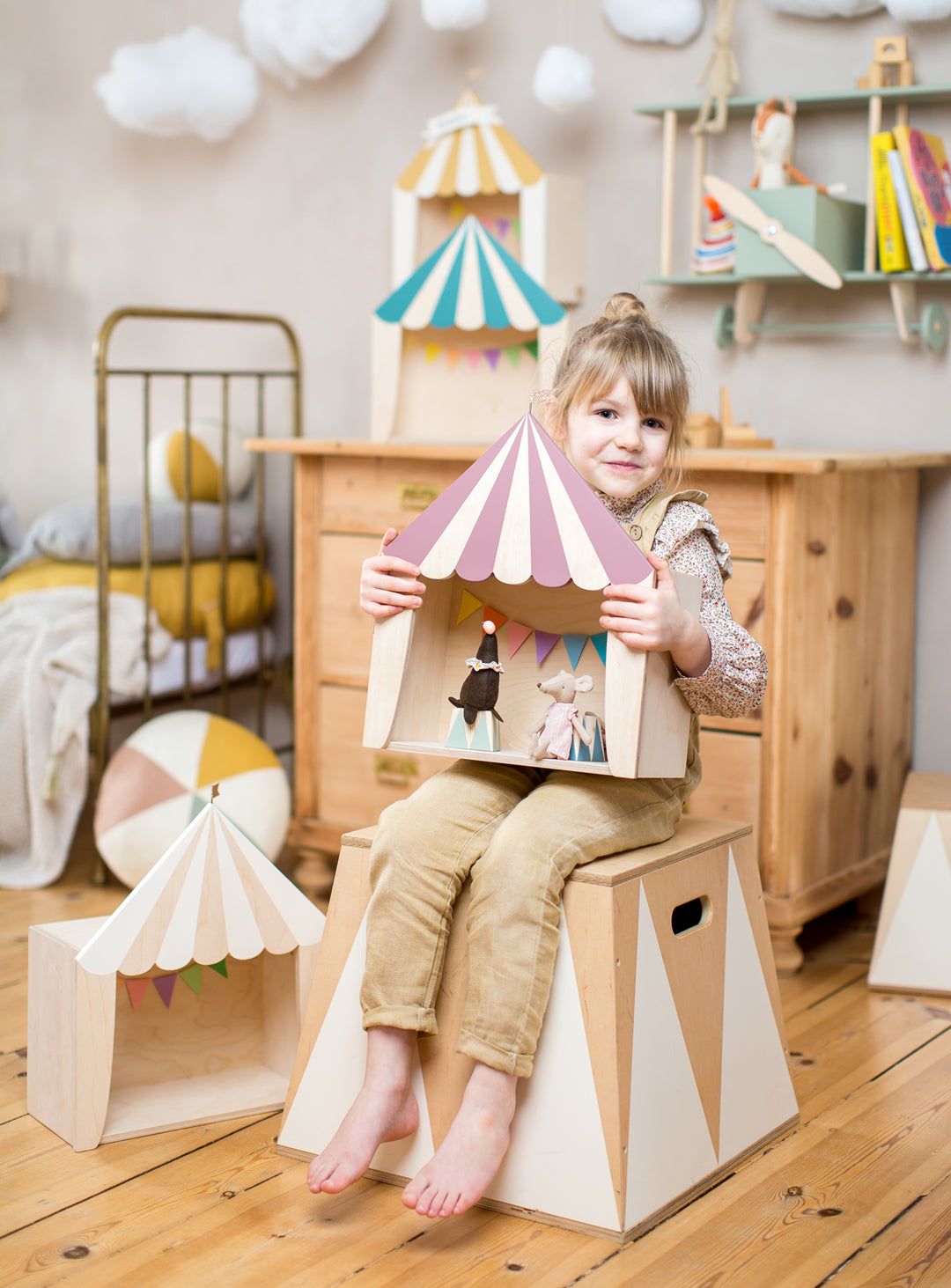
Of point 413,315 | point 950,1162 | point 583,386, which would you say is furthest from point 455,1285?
point 413,315

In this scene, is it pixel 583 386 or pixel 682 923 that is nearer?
pixel 583 386

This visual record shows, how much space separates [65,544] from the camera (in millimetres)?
2545

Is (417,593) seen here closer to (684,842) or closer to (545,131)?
(684,842)

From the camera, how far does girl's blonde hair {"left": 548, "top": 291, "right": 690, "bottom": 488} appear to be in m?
1.43

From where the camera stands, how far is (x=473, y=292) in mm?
2207

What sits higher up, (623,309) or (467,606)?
(623,309)

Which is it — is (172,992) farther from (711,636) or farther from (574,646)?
(711,636)

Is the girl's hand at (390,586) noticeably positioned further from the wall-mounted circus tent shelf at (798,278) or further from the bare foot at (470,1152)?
the wall-mounted circus tent shelf at (798,278)

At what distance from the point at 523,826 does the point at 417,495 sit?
0.97 metres

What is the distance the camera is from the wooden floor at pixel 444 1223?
1228 millimetres

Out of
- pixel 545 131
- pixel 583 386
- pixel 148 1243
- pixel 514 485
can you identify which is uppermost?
pixel 545 131

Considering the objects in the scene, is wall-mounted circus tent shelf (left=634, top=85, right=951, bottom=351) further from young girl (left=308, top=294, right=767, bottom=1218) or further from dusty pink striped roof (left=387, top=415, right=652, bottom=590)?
dusty pink striped roof (left=387, top=415, right=652, bottom=590)

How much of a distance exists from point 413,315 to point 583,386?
2.89 feet

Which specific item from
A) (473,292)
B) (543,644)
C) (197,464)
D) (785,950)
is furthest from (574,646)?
(197,464)
